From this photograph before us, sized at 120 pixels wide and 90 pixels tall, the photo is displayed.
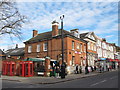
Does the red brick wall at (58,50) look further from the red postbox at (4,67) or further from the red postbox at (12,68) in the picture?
the red postbox at (4,67)

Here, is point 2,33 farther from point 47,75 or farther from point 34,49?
point 34,49

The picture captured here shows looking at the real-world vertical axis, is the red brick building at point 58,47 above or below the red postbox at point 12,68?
above

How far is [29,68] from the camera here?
2005cm

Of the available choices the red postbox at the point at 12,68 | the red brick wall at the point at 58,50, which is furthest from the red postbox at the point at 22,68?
the red brick wall at the point at 58,50

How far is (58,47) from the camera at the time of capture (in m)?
28.9

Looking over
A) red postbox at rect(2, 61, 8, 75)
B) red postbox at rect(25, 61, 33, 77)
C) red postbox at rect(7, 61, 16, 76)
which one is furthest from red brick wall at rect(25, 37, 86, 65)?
red postbox at rect(2, 61, 8, 75)

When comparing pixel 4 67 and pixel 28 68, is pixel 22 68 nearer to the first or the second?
pixel 28 68

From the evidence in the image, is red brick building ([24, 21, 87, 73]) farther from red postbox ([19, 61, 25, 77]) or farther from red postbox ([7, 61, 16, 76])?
red postbox ([7, 61, 16, 76])

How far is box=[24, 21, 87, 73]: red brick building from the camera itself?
2801 centimetres

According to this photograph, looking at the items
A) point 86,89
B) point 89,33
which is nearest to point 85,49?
point 89,33

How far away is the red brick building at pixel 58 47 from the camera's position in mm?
28006

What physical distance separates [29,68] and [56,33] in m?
12.2

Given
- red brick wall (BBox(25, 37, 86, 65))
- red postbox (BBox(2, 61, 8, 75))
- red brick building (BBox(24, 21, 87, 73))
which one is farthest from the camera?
red brick building (BBox(24, 21, 87, 73))

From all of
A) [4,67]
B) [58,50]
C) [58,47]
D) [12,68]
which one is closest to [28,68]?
[12,68]
